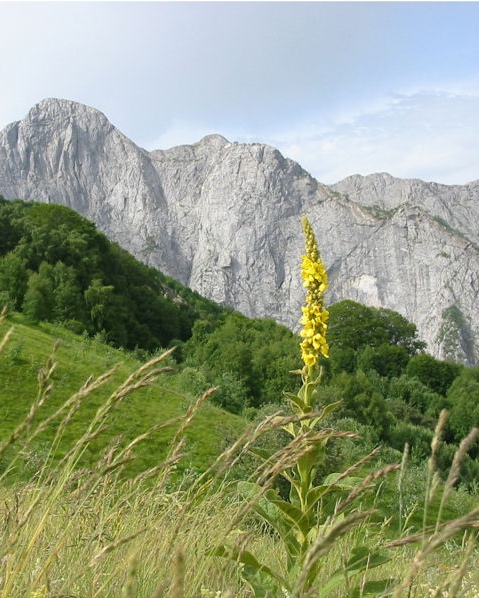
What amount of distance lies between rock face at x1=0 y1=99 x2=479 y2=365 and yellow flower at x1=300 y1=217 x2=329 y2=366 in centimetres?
11394

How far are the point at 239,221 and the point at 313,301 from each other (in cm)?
12685

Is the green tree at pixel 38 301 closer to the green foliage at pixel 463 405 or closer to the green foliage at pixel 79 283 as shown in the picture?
the green foliage at pixel 79 283

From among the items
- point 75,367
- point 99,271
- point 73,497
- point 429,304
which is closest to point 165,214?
point 429,304

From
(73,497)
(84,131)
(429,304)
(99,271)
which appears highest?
(84,131)

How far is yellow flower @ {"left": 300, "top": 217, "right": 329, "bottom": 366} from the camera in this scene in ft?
11.3

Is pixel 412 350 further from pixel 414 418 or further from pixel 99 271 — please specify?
pixel 99 271

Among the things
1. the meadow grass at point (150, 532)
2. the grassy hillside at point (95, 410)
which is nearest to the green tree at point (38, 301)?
the grassy hillside at point (95, 410)

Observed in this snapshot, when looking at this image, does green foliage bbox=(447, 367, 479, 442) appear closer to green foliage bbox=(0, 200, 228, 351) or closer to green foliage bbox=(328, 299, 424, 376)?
green foliage bbox=(328, 299, 424, 376)

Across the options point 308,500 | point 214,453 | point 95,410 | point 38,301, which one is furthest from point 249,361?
point 308,500

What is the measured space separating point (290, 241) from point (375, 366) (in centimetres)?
7587

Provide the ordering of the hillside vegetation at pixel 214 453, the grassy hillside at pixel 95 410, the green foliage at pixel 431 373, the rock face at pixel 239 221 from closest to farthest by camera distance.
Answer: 1. the hillside vegetation at pixel 214 453
2. the grassy hillside at pixel 95 410
3. the green foliage at pixel 431 373
4. the rock face at pixel 239 221

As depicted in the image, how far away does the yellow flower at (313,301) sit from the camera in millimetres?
3430

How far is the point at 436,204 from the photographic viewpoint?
155750 mm

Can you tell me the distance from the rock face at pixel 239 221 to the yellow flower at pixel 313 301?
113936 millimetres
